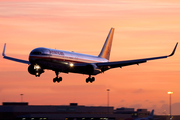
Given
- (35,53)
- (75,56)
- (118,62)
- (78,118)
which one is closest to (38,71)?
(35,53)

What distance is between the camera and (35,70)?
80.1 metres

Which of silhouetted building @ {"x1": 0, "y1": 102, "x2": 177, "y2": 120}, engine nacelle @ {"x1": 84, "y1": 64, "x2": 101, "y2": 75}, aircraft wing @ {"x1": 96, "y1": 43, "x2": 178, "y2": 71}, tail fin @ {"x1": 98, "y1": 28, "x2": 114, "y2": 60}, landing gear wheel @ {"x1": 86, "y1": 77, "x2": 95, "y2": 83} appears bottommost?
silhouetted building @ {"x1": 0, "y1": 102, "x2": 177, "y2": 120}

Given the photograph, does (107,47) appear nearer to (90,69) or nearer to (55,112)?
(90,69)

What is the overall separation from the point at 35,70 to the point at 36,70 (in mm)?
406

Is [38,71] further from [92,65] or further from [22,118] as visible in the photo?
[22,118]

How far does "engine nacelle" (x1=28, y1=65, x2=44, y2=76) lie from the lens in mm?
79438

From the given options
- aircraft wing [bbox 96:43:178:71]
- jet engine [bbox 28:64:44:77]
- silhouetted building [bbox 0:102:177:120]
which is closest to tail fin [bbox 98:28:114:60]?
aircraft wing [bbox 96:43:178:71]

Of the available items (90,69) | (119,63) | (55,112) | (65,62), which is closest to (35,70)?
(65,62)

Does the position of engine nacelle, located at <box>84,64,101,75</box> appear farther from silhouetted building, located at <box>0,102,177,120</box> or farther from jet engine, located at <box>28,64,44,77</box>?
silhouetted building, located at <box>0,102,177,120</box>

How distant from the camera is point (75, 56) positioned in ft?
284

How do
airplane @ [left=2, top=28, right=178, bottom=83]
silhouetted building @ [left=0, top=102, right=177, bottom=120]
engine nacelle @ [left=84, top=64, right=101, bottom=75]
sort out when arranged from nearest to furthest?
airplane @ [left=2, top=28, right=178, bottom=83] < engine nacelle @ [left=84, top=64, right=101, bottom=75] < silhouetted building @ [left=0, top=102, right=177, bottom=120]

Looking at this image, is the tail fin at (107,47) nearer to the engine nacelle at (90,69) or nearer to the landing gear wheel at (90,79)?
the landing gear wheel at (90,79)

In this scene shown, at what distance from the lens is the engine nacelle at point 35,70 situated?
79.4 m

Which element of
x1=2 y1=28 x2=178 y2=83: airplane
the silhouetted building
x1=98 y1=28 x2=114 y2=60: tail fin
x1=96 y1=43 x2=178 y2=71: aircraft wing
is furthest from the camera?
the silhouetted building
